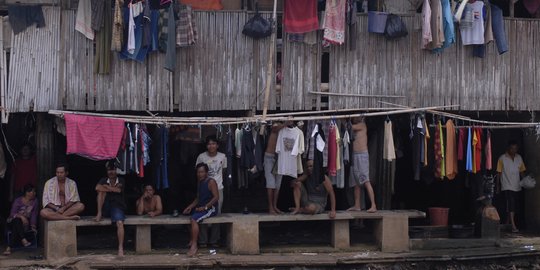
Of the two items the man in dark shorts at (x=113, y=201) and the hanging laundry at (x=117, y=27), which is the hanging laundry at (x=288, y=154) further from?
the hanging laundry at (x=117, y=27)

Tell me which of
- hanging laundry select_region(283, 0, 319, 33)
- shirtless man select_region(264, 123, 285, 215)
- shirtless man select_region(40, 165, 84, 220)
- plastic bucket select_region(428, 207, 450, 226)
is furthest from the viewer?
plastic bucket select_region(428, 207, 450, 226)

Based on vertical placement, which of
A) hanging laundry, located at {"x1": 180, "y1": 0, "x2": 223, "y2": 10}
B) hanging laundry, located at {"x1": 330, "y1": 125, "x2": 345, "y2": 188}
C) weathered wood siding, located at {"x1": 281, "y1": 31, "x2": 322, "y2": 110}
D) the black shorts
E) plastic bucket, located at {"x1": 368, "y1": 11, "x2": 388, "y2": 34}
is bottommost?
the black shorts

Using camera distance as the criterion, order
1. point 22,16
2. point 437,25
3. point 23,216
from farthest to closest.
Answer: point 437,25 < point 23,216 < point 22,16

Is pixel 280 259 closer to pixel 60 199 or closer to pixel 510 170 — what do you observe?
pixel 60 199

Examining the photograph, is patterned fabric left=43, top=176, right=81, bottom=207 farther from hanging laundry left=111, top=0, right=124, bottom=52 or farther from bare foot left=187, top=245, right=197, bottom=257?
hanging laundry left=111, top=0, right=124, bottom=52

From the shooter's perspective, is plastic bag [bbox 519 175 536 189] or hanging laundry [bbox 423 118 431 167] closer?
hanging laundry [bbox 423 118 431 167]

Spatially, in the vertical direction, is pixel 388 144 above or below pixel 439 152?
above

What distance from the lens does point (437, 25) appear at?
13.5 m

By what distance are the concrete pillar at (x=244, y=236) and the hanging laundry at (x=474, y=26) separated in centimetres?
477

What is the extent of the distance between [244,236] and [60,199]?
3037 millimetres

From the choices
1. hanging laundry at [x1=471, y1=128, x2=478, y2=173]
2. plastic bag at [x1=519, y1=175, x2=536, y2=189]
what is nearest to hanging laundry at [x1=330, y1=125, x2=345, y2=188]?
hanging laundry at [x1=471, y1=128, x2=478, y2=173]

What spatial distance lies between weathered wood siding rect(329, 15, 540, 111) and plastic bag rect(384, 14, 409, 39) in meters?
0.24

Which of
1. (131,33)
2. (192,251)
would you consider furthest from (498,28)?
(192,251)

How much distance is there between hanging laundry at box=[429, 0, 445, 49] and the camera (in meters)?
13.5
